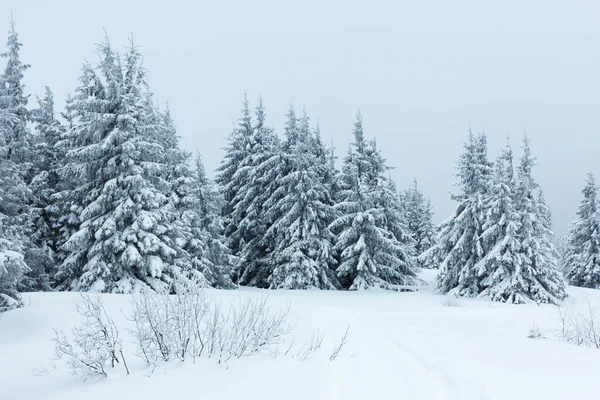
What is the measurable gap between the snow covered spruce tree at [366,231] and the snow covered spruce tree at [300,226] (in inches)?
38.2

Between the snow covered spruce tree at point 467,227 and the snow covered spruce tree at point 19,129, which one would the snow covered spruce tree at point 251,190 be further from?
the snow covered spruce tree at point 467,227

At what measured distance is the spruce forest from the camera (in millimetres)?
16375

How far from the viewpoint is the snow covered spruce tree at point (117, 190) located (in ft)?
52.0

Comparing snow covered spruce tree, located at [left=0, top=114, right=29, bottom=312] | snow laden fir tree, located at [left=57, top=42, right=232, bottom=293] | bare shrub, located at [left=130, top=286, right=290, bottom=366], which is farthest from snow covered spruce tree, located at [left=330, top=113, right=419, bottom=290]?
bare shrub, located at [left=130, top=286, right=290, bottom=366]

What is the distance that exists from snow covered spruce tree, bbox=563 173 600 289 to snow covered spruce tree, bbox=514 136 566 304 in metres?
10.8

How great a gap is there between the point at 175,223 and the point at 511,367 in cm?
1586

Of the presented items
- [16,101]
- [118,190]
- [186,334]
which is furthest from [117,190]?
[186,334]

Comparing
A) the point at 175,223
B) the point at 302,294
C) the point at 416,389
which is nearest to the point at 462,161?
the point at 302,294

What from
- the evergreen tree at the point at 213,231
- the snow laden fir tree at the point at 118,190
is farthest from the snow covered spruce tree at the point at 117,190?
the evergreen tree at the point at 213,231

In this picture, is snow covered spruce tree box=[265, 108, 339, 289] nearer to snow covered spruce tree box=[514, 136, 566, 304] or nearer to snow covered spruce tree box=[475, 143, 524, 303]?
snow covered spruce tree box=[475, 143, 524, 303]

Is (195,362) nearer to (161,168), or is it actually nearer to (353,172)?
(161,168)

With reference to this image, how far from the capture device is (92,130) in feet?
57.1

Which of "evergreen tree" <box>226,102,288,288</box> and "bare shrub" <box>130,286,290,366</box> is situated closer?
"bare shrub" <box>130,286,290,366</box>

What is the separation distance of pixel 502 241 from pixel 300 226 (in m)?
11.3
